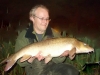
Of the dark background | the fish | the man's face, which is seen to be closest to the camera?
the fish

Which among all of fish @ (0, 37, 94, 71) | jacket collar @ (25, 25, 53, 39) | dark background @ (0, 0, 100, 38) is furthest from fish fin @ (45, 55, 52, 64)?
dark background @ (0, 0, 100, 38)

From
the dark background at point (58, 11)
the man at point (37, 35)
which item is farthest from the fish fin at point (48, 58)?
the dark background at point (58, 11)

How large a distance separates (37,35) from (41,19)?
0.29 metres

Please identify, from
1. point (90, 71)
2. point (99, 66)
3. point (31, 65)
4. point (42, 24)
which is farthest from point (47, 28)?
point (99, 66)

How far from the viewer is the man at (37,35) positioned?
2.97m

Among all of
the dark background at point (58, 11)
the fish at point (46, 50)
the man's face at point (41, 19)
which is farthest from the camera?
the dark background at point (58, 11)

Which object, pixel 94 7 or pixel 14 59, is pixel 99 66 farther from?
pixel 94 7

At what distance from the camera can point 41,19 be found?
299cm

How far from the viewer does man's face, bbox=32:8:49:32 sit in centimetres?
297

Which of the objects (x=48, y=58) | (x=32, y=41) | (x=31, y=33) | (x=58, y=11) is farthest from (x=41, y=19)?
(x=58, y=11)

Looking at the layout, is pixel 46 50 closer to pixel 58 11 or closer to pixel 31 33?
pixel 31 33

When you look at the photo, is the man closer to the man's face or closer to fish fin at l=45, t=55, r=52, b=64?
the man's face

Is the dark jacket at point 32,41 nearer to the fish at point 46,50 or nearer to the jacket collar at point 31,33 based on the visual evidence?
the jacket collar at point 31,33

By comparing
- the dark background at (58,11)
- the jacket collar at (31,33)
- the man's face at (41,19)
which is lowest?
the dark background at (58,11)
